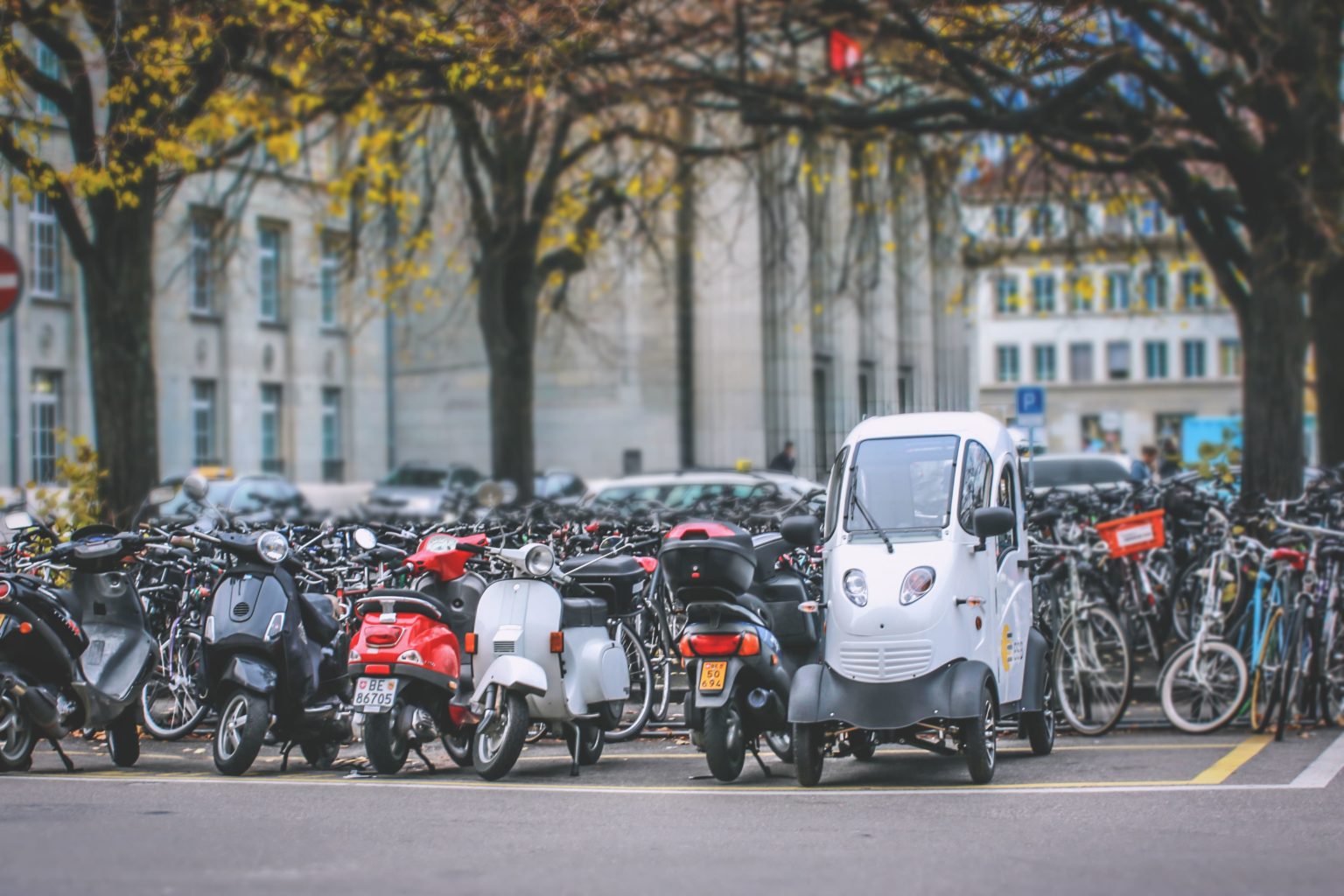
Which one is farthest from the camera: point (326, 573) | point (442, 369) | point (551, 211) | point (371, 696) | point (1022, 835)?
point (442, 369)

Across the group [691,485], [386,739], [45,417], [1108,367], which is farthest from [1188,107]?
[1108,367]

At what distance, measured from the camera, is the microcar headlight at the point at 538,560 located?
10.5m

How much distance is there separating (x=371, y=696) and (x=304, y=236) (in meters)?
34.4

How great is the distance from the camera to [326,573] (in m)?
12.5

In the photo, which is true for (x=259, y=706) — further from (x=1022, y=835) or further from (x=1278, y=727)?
(x=1278, y=727)

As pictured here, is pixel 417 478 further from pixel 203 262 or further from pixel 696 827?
pixel 696 827

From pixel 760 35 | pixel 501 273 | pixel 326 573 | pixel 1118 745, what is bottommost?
pixel 1118 745

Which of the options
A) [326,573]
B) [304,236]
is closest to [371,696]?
[326,573]

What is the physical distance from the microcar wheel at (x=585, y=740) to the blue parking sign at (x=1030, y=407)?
13.3 meters

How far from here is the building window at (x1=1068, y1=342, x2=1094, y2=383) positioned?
91.2 m

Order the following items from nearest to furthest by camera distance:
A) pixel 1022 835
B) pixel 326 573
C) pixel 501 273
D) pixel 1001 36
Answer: pixel 1022 835 → pixel 326 573 → pixel 1001 36 → pixel 501 273

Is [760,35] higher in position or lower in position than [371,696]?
higher

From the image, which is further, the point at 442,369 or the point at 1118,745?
the point at 442,369

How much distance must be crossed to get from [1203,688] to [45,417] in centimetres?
2846
